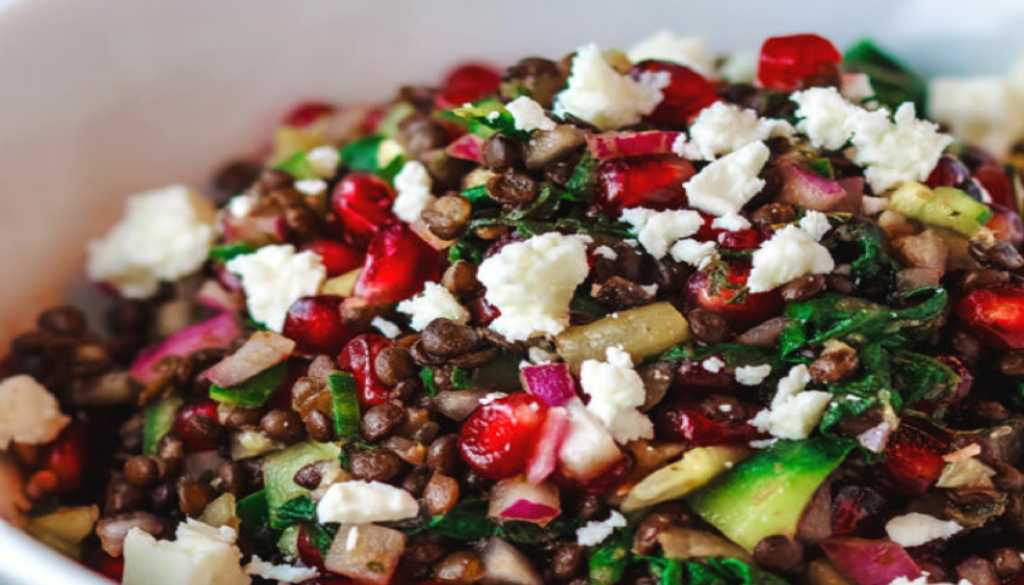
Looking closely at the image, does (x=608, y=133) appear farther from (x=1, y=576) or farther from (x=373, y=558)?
(x=1, y=576)

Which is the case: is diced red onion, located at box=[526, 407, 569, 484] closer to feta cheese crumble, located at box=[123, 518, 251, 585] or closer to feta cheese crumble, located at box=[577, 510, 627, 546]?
feta cheese crumble, located at box=[577, 510, 627, 546]

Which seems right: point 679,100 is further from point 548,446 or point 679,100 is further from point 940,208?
point 548,446

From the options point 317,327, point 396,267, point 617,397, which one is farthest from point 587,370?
point 317,327

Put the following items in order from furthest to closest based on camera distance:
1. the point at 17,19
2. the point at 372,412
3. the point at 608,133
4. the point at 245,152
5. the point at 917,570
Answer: the point at 245,152 → the point at 17,19 → the point at 608,133 → the point at 372,412 → the point at 917,570

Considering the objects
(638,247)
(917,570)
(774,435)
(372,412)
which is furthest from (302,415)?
(917,570)

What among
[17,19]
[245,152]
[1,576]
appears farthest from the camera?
[245,152]

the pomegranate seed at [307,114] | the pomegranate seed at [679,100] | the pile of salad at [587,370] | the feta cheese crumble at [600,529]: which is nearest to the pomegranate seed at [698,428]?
the pile of salad at [587,370]
